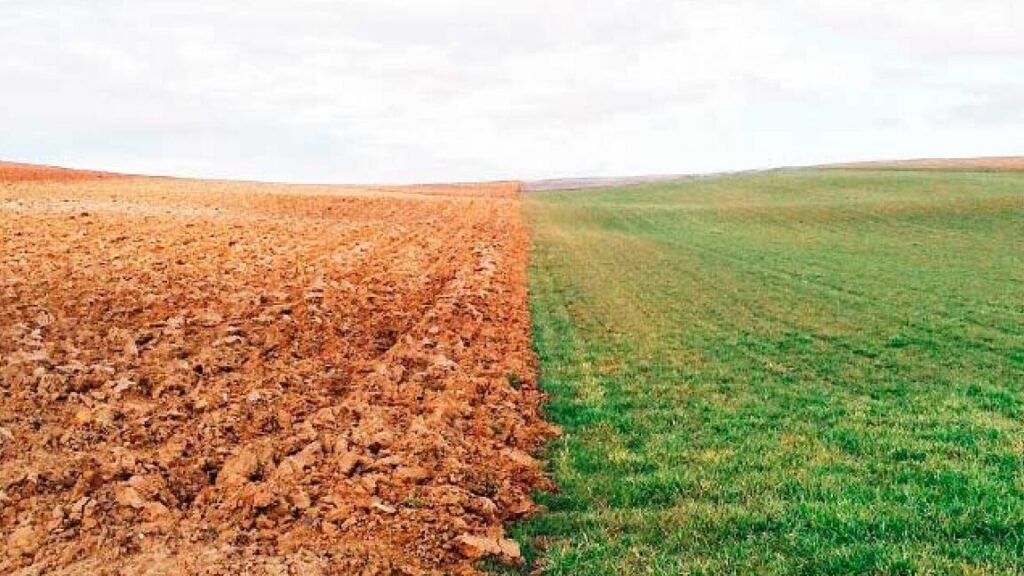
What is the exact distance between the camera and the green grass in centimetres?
618

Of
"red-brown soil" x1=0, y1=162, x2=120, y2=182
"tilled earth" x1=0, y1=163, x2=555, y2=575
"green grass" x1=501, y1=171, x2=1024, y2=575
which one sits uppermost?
"red-brown soil" x1=0, y1=162, x2=120, y2=182

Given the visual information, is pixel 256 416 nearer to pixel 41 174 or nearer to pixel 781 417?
pixel 781 417

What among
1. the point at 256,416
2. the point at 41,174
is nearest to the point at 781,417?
the point at 256,416

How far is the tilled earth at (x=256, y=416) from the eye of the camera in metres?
6.32

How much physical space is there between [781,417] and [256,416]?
5.61m

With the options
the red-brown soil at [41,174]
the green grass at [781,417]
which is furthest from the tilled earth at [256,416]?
the red-brown soil at [41,174]

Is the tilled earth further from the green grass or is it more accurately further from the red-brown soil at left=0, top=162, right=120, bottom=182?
the red-brown soil at left=0, top=162, right=120, bottom=182

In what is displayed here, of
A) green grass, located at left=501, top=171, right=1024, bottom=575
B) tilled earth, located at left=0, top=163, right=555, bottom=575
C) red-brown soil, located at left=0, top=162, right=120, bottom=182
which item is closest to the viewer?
green grass, located at left=501, top=171, right=1024, bottom=575

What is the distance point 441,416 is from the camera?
9.07m

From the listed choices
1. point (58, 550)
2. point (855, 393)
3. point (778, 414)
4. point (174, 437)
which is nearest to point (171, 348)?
point (174, 437)

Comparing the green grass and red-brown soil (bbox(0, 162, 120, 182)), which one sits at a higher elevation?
red-brown soil (bbox(0, 162, 120, 182))

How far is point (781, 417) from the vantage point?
970cm

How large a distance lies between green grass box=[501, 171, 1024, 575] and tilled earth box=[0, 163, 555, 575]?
0.75m

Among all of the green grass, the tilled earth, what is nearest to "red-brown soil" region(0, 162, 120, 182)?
the tilled earth
